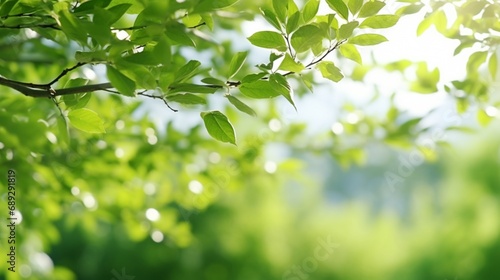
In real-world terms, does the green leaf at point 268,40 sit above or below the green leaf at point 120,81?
above

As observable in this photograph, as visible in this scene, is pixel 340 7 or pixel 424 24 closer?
pixel 340 7

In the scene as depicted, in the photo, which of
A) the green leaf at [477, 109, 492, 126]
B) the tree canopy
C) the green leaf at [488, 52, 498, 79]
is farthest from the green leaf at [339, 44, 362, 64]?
the green leaf at [477, 109, 492, 126]

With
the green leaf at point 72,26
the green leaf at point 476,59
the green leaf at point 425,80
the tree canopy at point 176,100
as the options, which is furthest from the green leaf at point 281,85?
the green leaf at point 425,80

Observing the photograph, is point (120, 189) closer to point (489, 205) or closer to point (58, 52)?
point (58, 52)

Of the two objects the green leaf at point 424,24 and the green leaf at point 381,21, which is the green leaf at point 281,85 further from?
the green leaf at point 424,24

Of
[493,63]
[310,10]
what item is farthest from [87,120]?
[493,63]

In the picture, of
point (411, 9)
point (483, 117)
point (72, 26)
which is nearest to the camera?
point (72, 26)

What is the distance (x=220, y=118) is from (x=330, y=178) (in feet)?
11.7

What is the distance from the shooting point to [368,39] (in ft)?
1.43

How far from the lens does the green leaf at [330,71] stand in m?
0.42

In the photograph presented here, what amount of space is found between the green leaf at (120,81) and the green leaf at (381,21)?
7.0 inches

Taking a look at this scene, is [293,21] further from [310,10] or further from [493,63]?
[493,63]

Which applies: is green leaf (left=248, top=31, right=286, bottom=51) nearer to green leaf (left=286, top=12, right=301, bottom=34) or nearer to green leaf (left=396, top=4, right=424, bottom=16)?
green leaf (left=286, top=12, right=301, bottom=34)

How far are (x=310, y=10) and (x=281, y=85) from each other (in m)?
0.06
